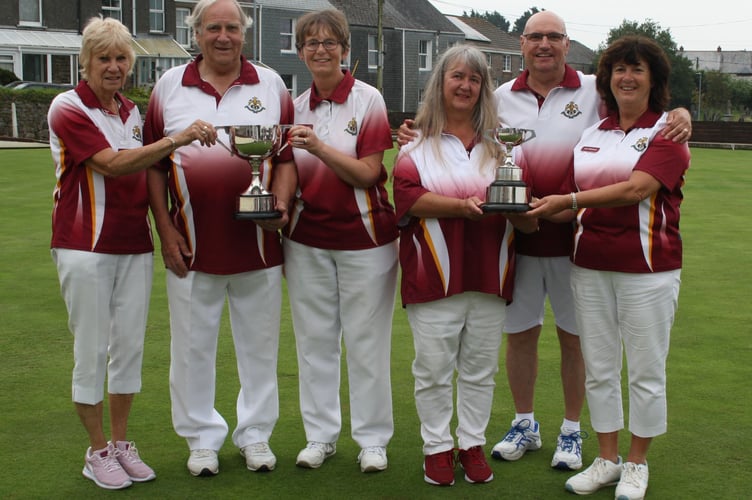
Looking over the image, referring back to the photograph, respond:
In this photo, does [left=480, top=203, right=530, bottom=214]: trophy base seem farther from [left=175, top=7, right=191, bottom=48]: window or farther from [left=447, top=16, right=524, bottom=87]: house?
[left=447, top=16, right=524, bottom=87]: house

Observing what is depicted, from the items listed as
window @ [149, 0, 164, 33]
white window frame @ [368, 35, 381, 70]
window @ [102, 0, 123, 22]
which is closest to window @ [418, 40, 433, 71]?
white window frame @ [368, 35, 381, 70]

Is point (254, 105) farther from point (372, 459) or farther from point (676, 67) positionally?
point (676, 67)

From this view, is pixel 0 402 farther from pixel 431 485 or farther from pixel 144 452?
pixel 431 485

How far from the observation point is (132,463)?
475cm

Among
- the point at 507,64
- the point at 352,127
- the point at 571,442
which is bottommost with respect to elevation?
the point at 571,442

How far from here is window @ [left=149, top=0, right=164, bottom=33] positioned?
44875mm

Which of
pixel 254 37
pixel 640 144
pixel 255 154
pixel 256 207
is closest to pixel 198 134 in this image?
pixel 255 154

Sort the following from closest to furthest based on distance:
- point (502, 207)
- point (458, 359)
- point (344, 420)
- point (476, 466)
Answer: point (502, 207) → point (476, 466) → point (458, 359) → point (344, 420)

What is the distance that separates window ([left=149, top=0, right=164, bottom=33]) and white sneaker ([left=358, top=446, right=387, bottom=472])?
42591 mm

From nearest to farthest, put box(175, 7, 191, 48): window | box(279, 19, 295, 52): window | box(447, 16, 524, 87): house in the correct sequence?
box(175, 7, 191, 48): window
box(279, 19, 295, 52): window
box(447, 16, 524, 87): house

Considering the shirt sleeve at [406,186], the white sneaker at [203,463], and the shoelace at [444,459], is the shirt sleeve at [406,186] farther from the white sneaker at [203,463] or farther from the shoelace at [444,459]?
the white sneaker at [203,463]

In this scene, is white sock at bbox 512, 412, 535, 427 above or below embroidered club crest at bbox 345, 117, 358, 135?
below

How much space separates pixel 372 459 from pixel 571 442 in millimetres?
1022

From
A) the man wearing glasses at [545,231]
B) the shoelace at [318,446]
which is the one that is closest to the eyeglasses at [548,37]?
the man wearing glasses at [545,231]
